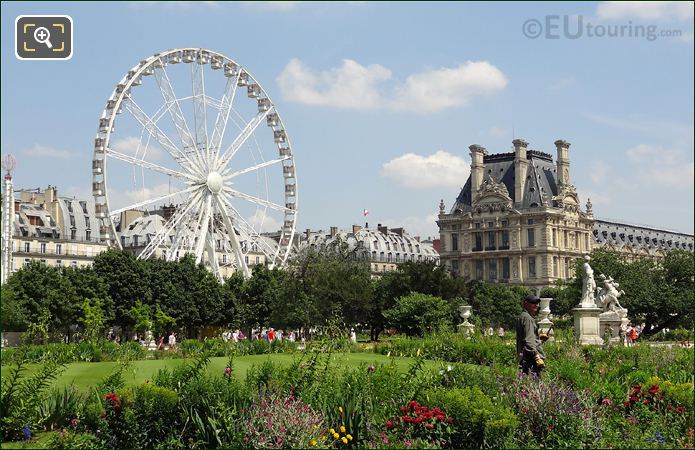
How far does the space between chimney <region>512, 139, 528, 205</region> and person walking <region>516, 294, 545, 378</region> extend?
96.0 meters

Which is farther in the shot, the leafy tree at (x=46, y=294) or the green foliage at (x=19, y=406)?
the leafy tree at (x=46, y=294)

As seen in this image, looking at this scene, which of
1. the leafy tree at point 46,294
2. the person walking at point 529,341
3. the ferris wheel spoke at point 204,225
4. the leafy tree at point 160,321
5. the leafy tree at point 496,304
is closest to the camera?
the person walking at point 529,341

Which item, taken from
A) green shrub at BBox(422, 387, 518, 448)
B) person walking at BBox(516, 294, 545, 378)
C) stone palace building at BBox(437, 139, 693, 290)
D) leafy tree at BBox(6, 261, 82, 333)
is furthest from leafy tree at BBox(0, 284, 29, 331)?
stone palace building at BBox(437, 139, 693, 290)

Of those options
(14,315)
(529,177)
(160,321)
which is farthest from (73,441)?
(529,177)

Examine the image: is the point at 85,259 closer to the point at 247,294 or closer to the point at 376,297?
the point at 247,294

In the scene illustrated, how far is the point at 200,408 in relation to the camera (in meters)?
12.7

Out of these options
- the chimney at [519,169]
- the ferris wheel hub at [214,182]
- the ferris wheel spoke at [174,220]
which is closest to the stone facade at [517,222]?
the chimney at [519,169]

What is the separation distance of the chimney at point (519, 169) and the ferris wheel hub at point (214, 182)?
61997 millimetres

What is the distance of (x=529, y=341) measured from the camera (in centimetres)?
1506

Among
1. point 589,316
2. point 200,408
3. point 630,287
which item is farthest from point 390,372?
point 630,287

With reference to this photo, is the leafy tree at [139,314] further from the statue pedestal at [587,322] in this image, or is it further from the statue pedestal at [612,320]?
the statue pedestal at [612,320]

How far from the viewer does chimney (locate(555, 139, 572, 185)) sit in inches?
4331

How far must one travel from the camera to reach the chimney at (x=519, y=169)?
109500 millimetres

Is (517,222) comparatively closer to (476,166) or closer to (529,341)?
(476,166)
